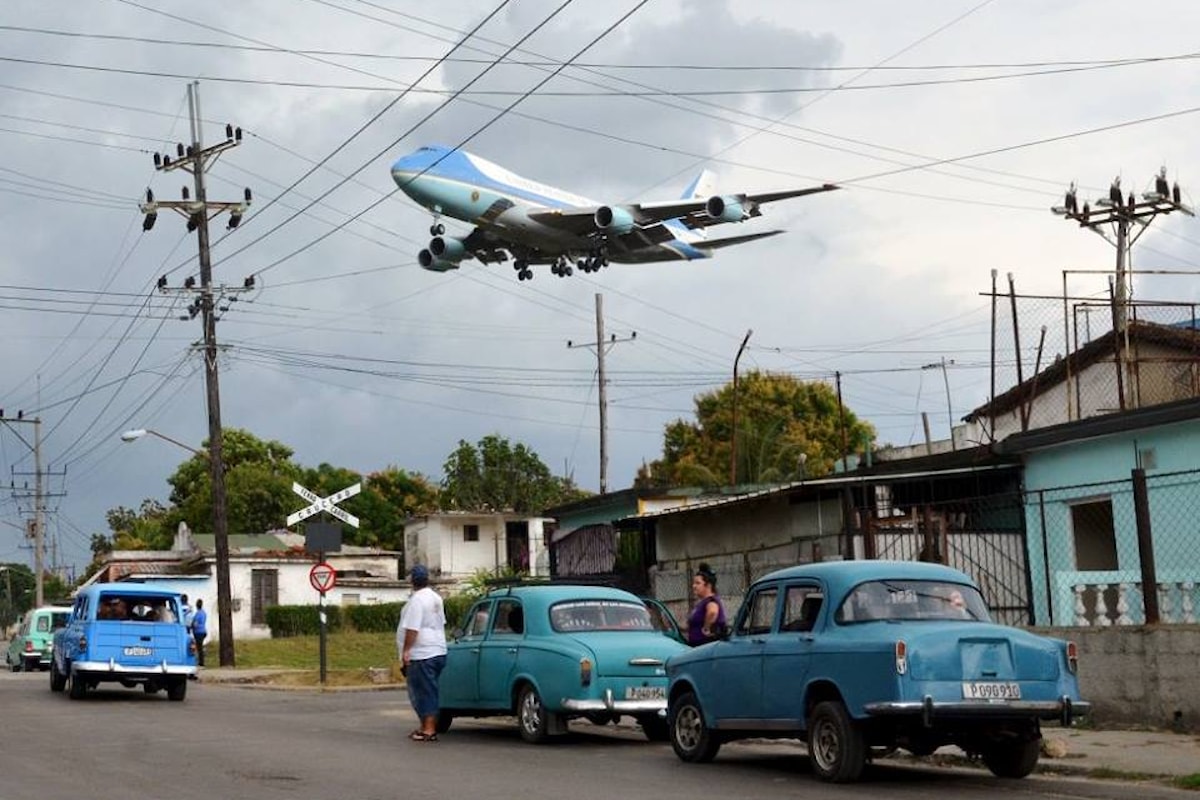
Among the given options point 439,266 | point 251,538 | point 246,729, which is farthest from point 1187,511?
point 251,538

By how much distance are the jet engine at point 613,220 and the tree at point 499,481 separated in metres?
55.9

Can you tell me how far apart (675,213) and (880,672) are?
98.3 feet

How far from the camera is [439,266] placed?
136 feet

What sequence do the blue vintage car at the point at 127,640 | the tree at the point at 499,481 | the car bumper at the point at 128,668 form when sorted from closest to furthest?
the car bumper at the point at 128,668
the blue vintage car at the point at 127,640
the tree at the point at 499,481

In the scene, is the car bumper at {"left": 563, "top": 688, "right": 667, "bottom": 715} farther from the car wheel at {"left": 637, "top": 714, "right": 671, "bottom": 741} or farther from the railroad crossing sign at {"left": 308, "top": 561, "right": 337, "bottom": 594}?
the railroad crossing sign at {"left": 308, "top": 561, "right": 337, "bottom": 594}

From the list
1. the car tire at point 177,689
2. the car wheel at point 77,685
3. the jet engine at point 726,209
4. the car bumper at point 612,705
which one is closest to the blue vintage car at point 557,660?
the car bumper at point 612,705

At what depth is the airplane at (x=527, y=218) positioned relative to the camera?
3972 cm

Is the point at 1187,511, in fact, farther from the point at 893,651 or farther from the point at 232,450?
the point at 232,450

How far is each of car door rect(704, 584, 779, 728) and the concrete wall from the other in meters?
4.18

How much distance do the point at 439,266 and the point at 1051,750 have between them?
29.9m

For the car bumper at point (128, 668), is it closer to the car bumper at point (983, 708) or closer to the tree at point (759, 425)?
the car bumper at point (983, 708)

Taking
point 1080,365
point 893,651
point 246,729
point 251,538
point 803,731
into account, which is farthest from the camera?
point 251,538

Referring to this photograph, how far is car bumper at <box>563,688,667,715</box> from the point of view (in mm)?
15094

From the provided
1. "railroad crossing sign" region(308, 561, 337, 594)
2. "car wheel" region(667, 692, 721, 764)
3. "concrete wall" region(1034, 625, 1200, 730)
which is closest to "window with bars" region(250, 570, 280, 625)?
"railroad crossing sign" region(308, 561, 337, 594)
